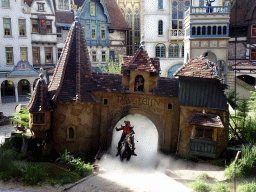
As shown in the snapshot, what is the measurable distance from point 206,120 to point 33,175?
831 centimetres

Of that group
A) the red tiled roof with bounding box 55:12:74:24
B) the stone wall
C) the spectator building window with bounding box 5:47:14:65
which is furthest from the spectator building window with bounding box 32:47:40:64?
the stone wall

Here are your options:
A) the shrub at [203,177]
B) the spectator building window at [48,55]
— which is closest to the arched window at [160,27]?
the spectator building window at [48,55]

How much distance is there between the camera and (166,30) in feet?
116

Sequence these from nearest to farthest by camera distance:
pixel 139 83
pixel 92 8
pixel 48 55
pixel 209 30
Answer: pixel 139 83 < pixel 209 30 < pixel 48 55 < pixel 92 8

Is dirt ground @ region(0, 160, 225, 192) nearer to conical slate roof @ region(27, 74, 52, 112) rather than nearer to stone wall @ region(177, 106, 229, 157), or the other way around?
stone wall @ region(177, 106, 229, 157)

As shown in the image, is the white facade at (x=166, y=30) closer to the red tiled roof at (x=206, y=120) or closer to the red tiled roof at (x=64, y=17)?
the red tiled roof at (x=64, y=17)

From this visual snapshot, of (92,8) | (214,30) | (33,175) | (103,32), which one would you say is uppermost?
(92,8)

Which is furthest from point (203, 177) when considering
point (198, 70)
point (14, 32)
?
point (14, 32)

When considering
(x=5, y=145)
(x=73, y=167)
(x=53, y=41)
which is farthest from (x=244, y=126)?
(x=53, y=41)

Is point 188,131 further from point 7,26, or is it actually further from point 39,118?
point 7,26

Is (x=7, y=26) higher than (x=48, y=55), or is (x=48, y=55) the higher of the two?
(x=7, y=26)

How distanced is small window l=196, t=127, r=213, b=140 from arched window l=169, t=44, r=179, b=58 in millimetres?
22100

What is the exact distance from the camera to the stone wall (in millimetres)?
14750

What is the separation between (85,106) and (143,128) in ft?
30.8
